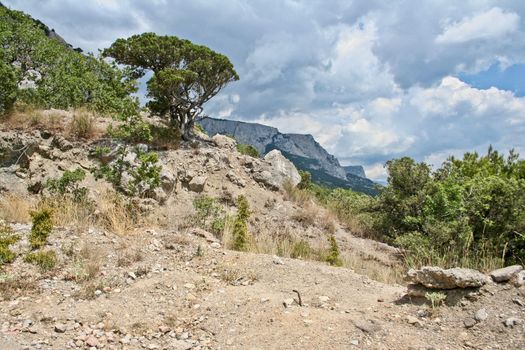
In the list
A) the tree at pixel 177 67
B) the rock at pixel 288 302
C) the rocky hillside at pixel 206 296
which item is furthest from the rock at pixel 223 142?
the rock at pixel 288 302

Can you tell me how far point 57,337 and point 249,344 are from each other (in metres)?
1.87

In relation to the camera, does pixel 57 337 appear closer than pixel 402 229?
Yes

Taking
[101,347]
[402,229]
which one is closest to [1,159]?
[101,347]

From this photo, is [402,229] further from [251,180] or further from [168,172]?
[168,172]

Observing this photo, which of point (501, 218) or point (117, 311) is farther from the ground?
point (501, 218)

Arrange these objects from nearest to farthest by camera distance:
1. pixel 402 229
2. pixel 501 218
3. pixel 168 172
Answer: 1. pixel 501 218
2. pixel 168 172
3. pixel 402 229

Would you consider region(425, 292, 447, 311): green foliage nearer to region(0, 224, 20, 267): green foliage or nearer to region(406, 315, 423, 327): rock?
region(406, 315, 423, 327): rock

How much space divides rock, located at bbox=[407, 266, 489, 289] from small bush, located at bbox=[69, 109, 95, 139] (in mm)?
10773

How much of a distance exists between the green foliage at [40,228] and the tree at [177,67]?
8.56m

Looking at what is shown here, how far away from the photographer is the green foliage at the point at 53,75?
43.1 feet

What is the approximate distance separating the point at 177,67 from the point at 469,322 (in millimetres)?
13095

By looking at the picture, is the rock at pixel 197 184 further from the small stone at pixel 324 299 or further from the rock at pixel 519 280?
the rock at pixel 519 280

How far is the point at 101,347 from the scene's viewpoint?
383 cm

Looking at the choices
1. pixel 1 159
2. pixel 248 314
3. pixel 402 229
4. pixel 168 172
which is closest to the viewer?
pixel 248 314
